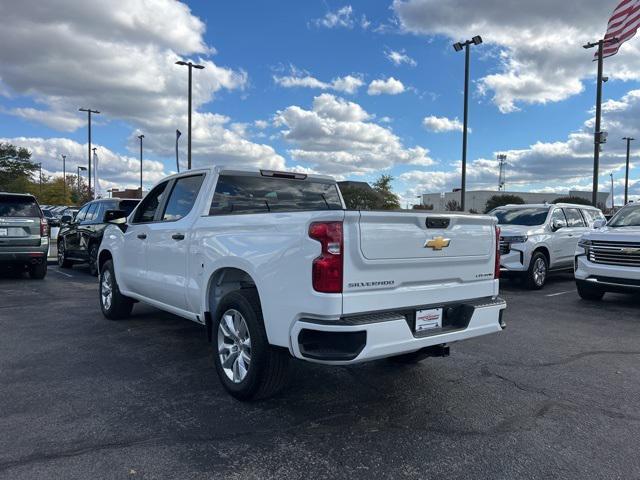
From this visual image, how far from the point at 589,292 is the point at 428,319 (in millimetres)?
6850

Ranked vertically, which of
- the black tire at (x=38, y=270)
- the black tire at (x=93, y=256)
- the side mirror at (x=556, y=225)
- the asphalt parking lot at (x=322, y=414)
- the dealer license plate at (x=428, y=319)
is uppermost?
the side mirror at (x=556, y=225)

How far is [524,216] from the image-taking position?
11820 millimetres

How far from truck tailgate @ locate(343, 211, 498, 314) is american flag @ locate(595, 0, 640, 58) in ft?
54.5

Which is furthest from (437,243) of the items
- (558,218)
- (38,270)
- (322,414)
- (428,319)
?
(38,270)

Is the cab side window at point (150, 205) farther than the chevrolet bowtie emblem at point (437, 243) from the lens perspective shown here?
Yes

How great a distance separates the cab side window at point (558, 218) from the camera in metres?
11.6

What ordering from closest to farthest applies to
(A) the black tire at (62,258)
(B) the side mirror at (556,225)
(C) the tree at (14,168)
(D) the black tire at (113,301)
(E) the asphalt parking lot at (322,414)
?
(E) the asphalt parking lot at (322,414), (D) the black tire at (113,301), (B) the side mirror at (556,225), (A) the black tire at (62,258), (C) the tree at (14,168)

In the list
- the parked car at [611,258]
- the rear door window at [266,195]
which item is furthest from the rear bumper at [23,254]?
the parked car at [611,258]

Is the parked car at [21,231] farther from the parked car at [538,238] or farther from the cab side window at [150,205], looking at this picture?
the parked car at [538,238]

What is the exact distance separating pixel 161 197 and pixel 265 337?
277 cm

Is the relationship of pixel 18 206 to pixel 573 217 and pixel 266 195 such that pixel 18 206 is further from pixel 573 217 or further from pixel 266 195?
pixel 573 217

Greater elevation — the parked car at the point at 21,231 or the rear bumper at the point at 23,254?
the parked car at the point at 21,231

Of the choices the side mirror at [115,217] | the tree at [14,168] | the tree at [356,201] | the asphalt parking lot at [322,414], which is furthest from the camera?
the tree at [14,168]

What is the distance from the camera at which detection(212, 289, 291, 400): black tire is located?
3.76 metres
